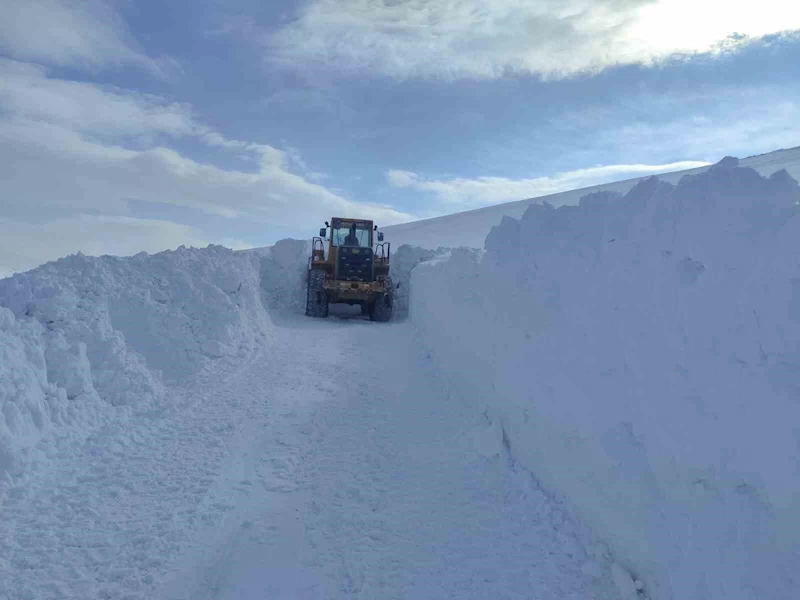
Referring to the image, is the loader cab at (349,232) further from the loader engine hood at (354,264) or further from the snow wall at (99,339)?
the snow wall at (99,339)

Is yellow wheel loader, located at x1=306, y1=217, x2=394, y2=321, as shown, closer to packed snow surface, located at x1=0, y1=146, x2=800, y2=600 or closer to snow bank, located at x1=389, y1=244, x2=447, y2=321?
snow bank, located at x1=389, y1=244, x2=447, y2=321

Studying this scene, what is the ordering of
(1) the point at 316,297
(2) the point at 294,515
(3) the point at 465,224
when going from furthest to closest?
(3) the point at 465,224 < (1) the point at 316,297 < (2) the point at 294,515

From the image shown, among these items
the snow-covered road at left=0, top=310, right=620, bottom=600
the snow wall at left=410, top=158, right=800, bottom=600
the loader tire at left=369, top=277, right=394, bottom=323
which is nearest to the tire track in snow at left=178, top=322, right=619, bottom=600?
the snow-covered road at left=0, top=310, right=620, bottom=600

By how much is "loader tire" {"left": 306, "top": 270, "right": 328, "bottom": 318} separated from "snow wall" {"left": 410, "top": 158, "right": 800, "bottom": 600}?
482 inches

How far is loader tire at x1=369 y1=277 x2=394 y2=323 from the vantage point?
17.7 m

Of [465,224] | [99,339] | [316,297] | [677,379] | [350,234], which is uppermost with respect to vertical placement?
[465,224]

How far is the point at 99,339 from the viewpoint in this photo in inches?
290

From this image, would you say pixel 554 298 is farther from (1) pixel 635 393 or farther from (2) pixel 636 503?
(2) pixel 636 503

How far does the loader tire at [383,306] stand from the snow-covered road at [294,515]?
999cm

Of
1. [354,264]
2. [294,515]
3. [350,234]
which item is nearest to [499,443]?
[294,515]

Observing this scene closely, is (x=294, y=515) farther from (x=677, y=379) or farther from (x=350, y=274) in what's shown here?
(x=350, y=274)

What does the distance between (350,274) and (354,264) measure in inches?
14.5

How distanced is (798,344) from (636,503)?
1.60 meters

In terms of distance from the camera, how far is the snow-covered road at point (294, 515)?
3.94m
